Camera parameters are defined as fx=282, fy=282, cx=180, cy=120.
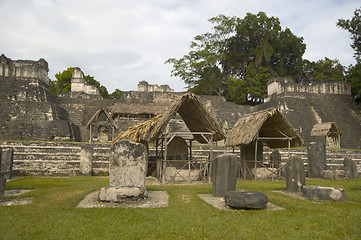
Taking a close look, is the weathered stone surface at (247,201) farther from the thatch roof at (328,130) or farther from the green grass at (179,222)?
the thatch roof at (328,130)

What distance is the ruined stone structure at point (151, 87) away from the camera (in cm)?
4058

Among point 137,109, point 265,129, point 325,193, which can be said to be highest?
point 137,109

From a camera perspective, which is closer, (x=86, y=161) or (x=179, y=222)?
(x=179, y=222)

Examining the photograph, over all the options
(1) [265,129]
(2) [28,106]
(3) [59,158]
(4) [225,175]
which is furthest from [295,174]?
(2) [28,106]

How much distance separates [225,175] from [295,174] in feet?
9.20

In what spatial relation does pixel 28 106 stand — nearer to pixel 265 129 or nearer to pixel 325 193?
pixel 265 129

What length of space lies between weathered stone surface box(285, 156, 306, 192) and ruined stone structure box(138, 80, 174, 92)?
32103 mm

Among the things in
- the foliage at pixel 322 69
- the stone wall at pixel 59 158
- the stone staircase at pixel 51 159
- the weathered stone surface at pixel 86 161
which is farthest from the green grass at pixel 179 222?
the foliage at pixel 322 69

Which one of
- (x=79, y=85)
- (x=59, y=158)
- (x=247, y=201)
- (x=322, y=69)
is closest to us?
(x=247, y=201)

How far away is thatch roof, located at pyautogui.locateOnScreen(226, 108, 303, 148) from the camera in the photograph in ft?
41.5

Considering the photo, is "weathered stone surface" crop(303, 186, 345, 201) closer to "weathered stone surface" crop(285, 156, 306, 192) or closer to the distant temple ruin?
"weathered stone surface" crop(285, 156, 306, 192)

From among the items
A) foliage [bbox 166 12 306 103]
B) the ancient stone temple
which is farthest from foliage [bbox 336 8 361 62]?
the ancient stone temple

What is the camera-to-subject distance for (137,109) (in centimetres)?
3084

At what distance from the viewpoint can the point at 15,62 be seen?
30.6m
